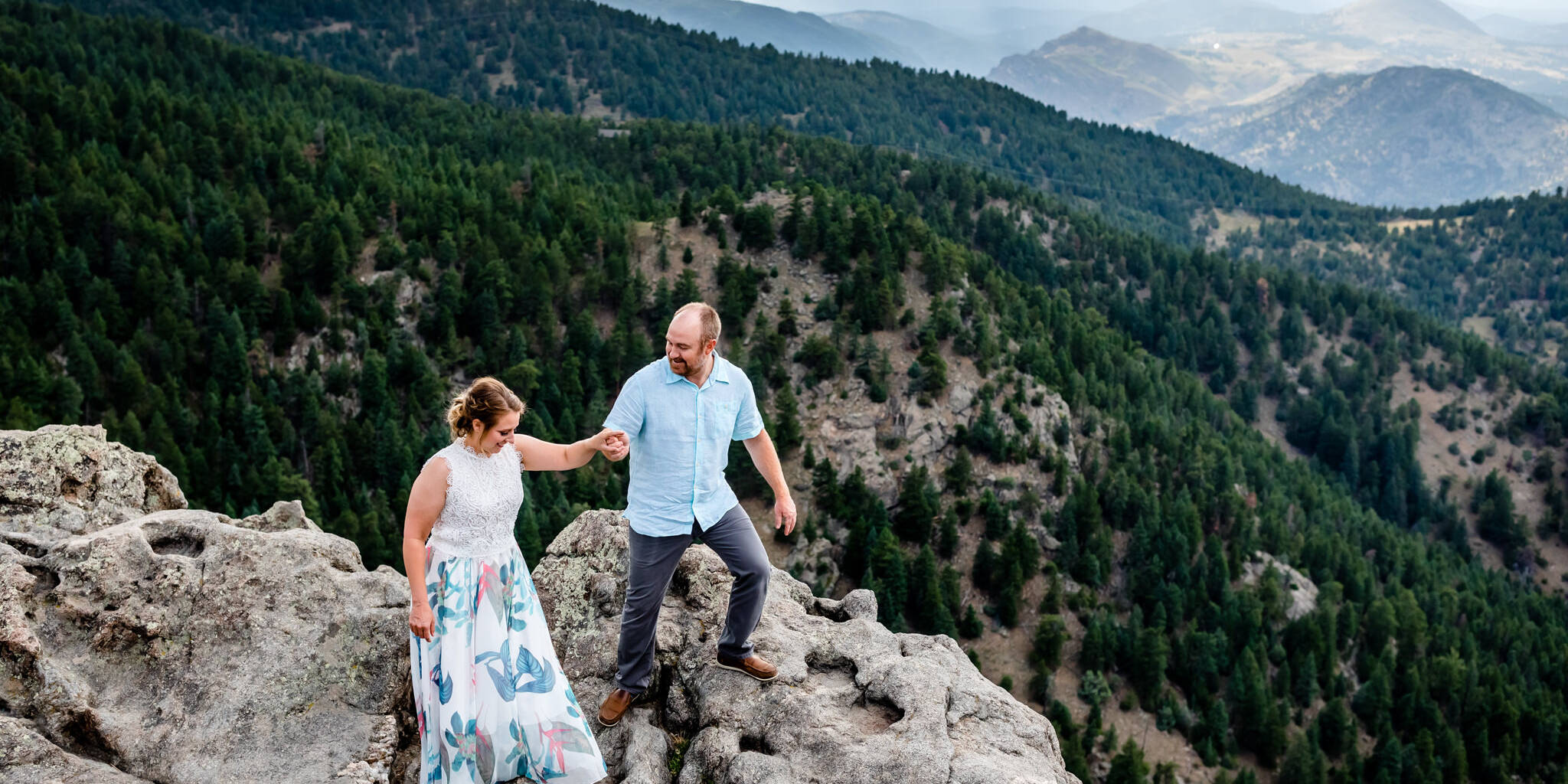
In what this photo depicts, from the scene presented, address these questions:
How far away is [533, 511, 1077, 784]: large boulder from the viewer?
13.4m

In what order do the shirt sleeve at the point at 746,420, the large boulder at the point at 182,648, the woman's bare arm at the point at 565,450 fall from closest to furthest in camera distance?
the woman's bare arm at the point at 565,450 → the large boulder at the point at 182,648 → the shirt sleeve at the point at 746,420

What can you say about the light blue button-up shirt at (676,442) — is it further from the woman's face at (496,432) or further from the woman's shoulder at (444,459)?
the woman's shoulder at (444,459)

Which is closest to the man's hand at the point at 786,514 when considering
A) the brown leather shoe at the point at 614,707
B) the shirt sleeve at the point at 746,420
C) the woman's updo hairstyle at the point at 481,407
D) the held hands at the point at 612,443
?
the shirt sleeve at the point at 746,420

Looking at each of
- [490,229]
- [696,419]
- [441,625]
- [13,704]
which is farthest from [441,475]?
[490,229]

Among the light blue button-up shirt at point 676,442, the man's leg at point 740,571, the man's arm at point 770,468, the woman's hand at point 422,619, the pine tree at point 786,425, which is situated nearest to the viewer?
the woman's hand at point 422,619

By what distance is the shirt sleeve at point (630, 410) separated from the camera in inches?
491

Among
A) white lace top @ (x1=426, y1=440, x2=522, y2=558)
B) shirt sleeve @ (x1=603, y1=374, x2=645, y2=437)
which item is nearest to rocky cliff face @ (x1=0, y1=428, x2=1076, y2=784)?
white lace top @ (x1=426, y1=440, x2=522, y2=558)

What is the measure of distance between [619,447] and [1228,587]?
10952 centimetres

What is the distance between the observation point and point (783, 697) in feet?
47.2

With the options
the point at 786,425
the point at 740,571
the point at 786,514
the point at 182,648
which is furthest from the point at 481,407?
the point at 786,425

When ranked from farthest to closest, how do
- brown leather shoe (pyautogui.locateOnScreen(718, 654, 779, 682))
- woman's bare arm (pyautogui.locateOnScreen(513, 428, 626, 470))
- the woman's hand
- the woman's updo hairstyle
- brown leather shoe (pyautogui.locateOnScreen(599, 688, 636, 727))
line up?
brown leather shoe (pyautogui.locateOnScreen(718, 654, 779, 682))
brown leather shoe (pyautogui.locateOnScreen(599, 688, 636, 727))
woman's bare arm (pyautogui.locateOnScreen(513, 428, 626, 470))
the woman's hand
the woman's updo hairstyle

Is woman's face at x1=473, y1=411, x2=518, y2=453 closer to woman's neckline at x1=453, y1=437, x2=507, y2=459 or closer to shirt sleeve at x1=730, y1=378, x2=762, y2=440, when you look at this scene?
woman's neckline at x1=453, y1=437, x2=507, y2=459

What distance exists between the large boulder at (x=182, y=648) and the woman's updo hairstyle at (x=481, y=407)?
15.1 ft

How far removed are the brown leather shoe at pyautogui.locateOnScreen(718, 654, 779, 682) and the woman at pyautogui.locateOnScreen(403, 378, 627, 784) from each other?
9.35 feet
